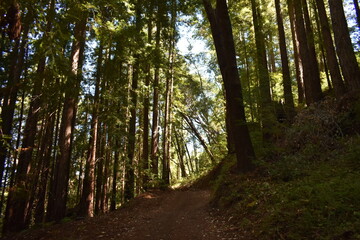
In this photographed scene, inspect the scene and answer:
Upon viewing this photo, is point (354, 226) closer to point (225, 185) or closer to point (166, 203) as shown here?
point (225, 185)

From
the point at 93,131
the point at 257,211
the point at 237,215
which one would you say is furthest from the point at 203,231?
the point at 93,131

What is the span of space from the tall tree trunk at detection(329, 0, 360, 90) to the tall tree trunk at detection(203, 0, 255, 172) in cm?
349

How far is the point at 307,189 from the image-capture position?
4.91 m

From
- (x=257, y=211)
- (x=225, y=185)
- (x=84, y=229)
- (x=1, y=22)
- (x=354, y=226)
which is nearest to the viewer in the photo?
(x=354, y=226)

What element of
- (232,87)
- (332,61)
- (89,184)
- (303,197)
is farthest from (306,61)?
(89,184)

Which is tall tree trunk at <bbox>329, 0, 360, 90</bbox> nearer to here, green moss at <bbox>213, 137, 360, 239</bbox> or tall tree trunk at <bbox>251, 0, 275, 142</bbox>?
green moss at <bbox>213, 137, 360, 239</bbox>

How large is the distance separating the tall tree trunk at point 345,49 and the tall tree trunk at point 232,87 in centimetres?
349

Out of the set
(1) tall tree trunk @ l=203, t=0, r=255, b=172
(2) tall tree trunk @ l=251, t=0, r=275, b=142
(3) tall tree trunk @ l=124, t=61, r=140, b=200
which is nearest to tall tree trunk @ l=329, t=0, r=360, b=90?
(2) tall tree trunk @ l=251, t=0, r=275, b=142

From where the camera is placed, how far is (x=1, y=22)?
12.2 feet

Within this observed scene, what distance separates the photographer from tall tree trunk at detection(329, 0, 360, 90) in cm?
816

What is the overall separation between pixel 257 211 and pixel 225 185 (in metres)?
3.81

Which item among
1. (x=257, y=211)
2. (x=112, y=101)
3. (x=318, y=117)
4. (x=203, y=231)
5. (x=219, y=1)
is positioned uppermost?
(x=219, y=1)

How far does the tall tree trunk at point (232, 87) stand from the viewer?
8.87 m

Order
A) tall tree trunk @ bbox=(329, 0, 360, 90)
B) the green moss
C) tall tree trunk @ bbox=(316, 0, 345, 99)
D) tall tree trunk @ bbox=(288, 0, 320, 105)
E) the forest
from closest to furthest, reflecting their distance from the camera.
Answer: the green moss
the forest
tall tree trunk @ bbox=(329, 0, 360, 90)
tall tree trunk @ bbox=(316, 0, 345, 99)
tall tree trunk @ bbox=(288, 0, 320, 105)
